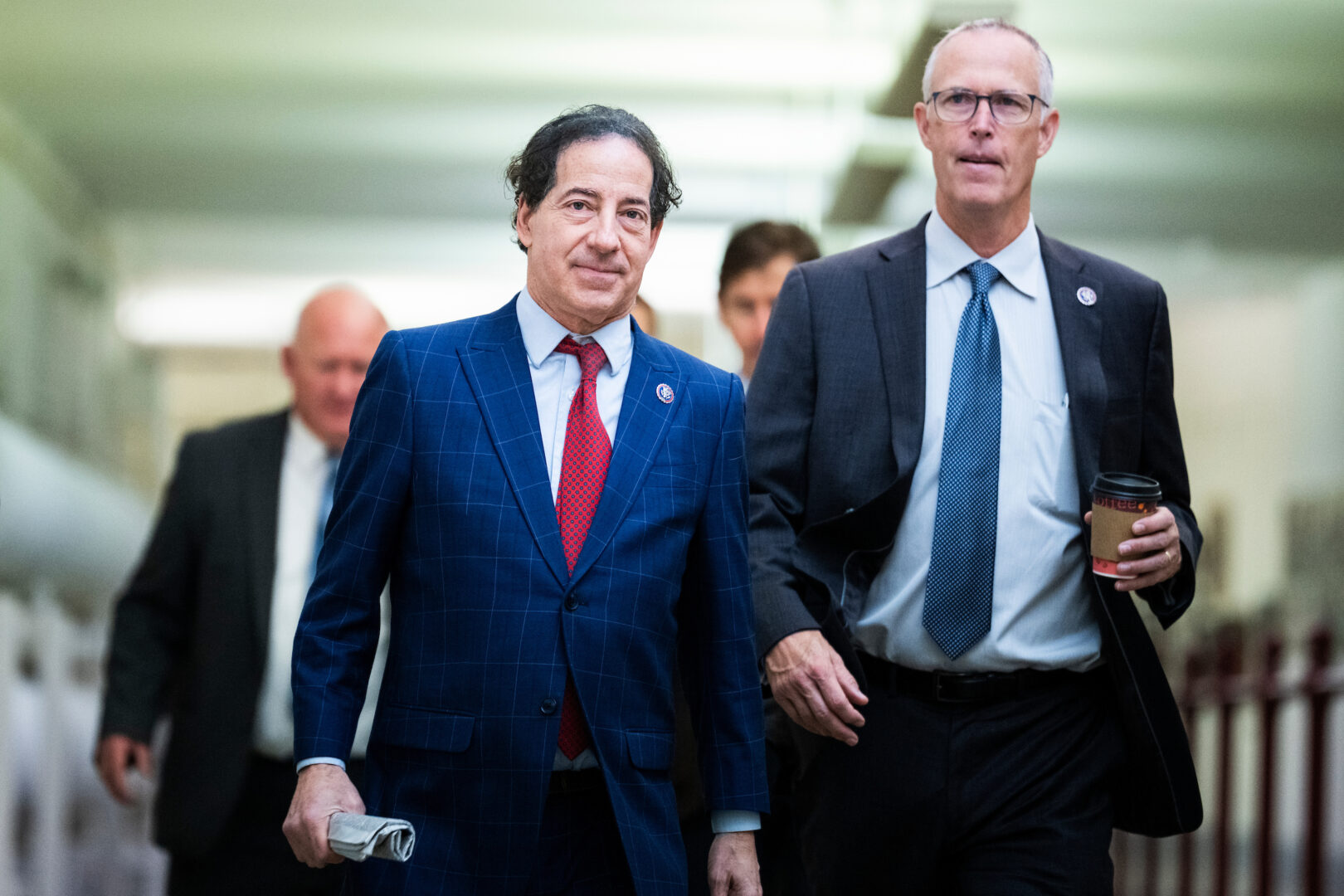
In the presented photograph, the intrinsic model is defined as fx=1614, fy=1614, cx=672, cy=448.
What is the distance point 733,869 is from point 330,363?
7.32 ft

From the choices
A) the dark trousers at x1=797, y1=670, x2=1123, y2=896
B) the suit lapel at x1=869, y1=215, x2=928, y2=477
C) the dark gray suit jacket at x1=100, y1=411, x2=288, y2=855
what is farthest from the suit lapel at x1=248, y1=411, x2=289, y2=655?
the suit lapel at x1=869, y1=215, x2=928, y2=477

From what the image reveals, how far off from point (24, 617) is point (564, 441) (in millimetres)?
3546

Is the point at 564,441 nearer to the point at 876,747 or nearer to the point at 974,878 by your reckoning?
the point at 876,747

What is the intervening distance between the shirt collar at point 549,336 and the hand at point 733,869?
655mm

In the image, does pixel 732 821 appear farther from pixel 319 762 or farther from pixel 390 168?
pixel 390 168

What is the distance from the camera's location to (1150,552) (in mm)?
2338

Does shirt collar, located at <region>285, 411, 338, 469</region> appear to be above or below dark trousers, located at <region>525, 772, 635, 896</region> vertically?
above

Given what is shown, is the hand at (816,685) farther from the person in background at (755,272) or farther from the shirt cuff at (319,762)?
the person in background at (755,272)

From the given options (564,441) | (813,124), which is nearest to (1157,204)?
(813,124)

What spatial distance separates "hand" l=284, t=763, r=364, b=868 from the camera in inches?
74.8

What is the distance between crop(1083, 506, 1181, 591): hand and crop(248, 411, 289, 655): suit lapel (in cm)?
203

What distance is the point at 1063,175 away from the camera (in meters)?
6.28

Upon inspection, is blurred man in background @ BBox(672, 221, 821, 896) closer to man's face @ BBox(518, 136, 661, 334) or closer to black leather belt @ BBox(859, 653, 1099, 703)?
black leather belt @ BBox(859, 653, 1099, 703)

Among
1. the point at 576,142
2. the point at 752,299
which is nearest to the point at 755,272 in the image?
the point at 752,299
